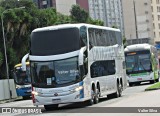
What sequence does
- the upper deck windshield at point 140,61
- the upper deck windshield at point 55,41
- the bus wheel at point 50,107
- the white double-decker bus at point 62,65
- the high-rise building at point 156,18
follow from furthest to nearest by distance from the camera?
the high-rise building at point 156,18, the upper deck windshield at point 140,61, the bus wheel at point 50,107, the upper deck windshield at point 55,41, the white double-decker bus at point 62,65

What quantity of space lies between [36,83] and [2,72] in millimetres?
34632

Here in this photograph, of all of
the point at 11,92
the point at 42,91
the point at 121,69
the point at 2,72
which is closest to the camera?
the point at 42,91

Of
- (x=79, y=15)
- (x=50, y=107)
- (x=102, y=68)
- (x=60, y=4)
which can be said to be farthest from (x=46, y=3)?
(x=50, y=107)

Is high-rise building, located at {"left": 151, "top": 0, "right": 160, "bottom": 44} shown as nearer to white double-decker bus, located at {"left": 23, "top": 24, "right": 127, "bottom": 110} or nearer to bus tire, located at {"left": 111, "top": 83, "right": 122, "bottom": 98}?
bus tire, located at {"left": 111, "top": 83, "right": 122, "bottom": 98}

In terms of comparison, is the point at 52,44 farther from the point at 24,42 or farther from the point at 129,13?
the point at 129,13

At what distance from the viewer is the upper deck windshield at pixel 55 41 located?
22.5 meters

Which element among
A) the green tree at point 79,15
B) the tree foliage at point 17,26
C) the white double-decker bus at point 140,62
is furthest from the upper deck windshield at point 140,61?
the green tree at point 79,15

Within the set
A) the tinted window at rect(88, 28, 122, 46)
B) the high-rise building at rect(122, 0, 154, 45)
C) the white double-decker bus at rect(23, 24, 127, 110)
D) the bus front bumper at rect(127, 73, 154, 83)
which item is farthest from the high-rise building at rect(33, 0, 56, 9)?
the white double-decker bus at rect(23, 24, 127, 110)

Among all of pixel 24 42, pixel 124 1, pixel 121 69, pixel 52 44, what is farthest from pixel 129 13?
pixel 52 44

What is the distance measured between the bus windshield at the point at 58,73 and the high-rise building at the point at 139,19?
10295 cm

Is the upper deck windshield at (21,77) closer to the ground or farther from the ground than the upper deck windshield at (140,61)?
closer to the ground

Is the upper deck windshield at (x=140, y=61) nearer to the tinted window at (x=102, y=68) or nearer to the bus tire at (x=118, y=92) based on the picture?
the bus tire at (x=118, y=92)

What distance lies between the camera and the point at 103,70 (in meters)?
26.2

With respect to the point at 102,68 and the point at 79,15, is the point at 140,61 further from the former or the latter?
the point at 79,15
